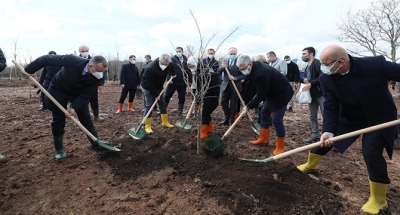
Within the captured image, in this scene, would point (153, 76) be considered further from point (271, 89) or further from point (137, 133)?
point (271, 89)

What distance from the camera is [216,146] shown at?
13.3ft

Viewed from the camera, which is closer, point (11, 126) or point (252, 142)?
point (252, 142)

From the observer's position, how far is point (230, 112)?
646 cm

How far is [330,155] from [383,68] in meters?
2.39

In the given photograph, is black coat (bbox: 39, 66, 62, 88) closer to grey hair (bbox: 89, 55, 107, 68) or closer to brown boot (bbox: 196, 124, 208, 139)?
grey hair (bbox: 89, 55, 107, 68)

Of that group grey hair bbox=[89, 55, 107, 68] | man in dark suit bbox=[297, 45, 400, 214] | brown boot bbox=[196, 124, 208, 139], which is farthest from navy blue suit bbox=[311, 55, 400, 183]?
grey hair bbox=[89, 55, 107, 68]

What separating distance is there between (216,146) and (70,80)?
2.40 m

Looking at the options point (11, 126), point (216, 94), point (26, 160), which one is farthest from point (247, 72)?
point (11, 126)

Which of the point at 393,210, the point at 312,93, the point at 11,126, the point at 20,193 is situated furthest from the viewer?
the point at 11,126

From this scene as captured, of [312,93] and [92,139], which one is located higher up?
[312,93]

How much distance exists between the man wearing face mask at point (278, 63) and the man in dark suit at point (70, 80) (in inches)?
180

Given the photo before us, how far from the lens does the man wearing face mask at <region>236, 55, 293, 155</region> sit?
4.09 m

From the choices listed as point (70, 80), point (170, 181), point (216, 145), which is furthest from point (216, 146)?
point (70, 80)

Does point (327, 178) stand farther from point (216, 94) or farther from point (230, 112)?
point (230, 112)
